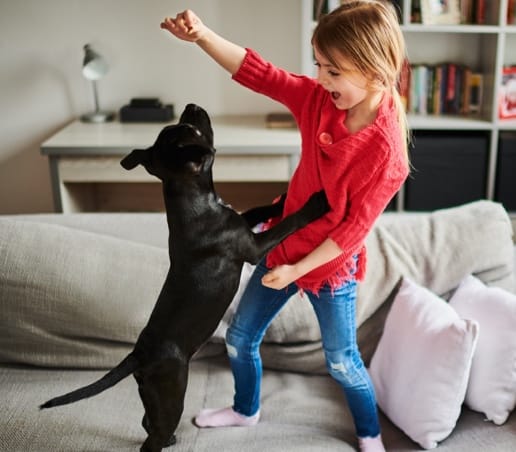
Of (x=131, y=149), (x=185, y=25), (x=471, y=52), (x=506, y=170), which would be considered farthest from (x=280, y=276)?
(x=471, y=52)

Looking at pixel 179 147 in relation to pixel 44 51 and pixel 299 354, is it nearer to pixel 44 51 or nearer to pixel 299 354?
pixel 299 354

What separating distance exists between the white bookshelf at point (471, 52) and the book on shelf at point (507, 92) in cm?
5

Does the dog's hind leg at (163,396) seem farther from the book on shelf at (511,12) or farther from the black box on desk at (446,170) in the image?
the book on shelf at (511,12)

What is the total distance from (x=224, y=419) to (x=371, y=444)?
1.10ft

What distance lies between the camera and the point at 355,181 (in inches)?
47.6

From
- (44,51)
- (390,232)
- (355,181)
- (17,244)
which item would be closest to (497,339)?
(390,232)

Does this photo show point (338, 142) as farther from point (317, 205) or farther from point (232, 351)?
point (232, 351)

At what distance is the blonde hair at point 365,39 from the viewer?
3.75ft

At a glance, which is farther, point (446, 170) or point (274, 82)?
point (446, 170)

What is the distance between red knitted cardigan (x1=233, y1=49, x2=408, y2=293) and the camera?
1.21 metres

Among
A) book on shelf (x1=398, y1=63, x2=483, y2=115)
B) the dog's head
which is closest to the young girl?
the dog's head

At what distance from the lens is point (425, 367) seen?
1565 millimetres

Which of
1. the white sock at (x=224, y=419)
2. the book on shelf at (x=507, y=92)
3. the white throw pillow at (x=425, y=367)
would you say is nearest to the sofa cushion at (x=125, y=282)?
the white throw pillow at (x=425, y=367)

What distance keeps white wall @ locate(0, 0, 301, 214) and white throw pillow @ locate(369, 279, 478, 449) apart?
1.92 m
